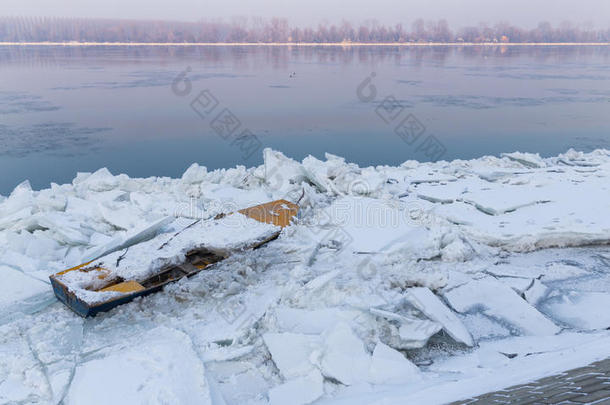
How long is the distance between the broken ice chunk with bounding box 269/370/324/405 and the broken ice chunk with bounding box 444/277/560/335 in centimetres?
185

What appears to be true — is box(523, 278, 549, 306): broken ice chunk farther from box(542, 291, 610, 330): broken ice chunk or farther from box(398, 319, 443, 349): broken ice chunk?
box(398, 319, 443, 349): broken ice chunk

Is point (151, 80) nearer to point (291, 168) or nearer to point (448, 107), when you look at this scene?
point (448, 107)

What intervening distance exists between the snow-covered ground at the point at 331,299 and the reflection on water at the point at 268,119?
3954mm

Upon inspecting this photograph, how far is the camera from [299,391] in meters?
3.39

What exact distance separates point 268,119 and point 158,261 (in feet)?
34.7

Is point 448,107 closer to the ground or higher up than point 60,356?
higher up

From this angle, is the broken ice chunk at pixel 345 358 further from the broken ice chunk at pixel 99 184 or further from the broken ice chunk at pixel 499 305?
the broken ice chunk at pixel 99 184

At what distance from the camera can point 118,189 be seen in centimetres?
805

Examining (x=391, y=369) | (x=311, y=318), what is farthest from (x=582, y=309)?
(x=311, y=318)

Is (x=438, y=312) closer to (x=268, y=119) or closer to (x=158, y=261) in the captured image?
(x=158, y=261)

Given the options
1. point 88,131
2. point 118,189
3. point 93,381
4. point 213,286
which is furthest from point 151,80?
point 93,381

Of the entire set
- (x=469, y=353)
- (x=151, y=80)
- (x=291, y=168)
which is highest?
(x=151, y=80)

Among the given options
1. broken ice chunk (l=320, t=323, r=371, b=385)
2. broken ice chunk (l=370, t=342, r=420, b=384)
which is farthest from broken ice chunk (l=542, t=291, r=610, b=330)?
broken ice chunk (l=320, t=323, r=371, b=385)

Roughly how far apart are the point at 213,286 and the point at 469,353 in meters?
2.71
